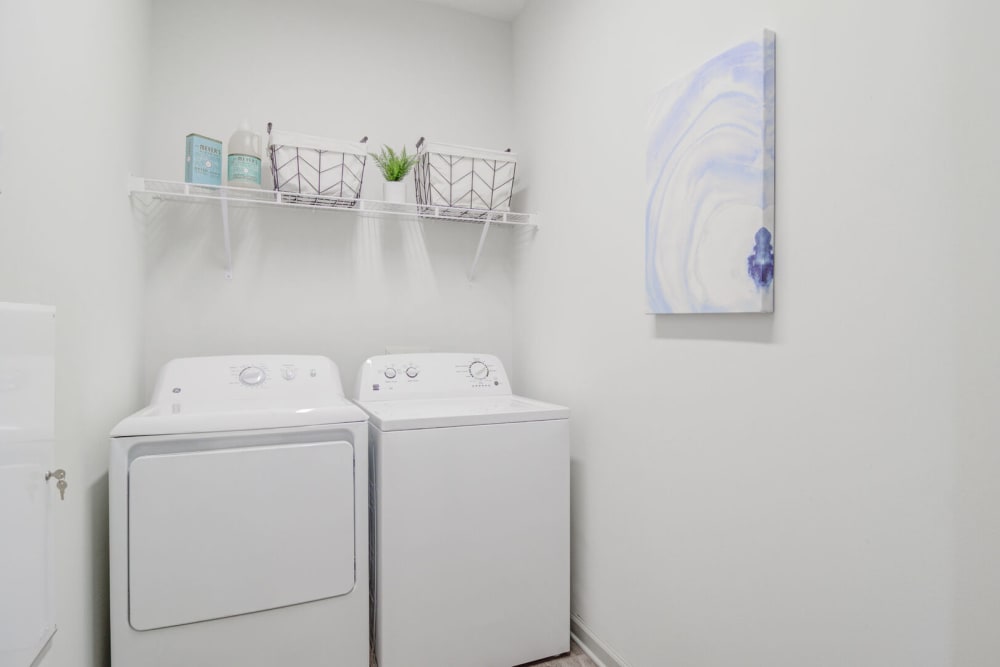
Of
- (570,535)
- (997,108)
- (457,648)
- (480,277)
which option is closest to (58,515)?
(457,648)

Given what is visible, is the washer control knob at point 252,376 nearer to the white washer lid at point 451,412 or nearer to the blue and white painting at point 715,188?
the white washer lid at point 451,412

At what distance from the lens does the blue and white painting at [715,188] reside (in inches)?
45.1

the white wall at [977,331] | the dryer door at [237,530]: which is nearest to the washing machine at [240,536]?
the dryer door at [237,530]

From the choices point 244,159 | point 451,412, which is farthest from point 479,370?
point 244,159

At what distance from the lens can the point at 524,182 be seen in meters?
2.33

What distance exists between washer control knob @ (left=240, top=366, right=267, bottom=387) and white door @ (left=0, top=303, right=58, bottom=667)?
0.72 metres

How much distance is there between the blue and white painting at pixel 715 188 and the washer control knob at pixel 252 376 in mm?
1302

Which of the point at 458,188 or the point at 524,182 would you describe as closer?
the point at 458,188

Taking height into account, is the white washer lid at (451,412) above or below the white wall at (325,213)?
below

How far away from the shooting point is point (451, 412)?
68.2 inches

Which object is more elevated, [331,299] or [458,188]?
[458,188]

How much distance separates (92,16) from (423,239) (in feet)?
4.14

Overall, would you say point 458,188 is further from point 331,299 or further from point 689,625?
point 689,625

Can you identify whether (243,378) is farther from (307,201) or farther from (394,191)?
(394,191)
